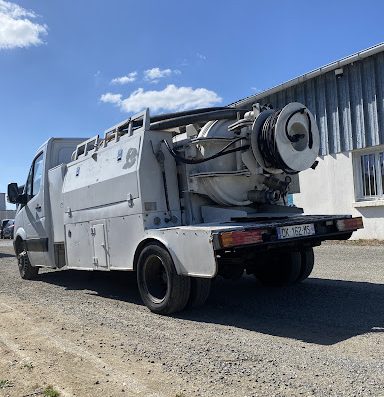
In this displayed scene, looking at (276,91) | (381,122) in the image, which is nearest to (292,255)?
(381,122)

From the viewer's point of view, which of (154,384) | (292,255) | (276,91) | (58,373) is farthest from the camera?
(276,91)

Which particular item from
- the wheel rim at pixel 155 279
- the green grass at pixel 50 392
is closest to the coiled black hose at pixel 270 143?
the wheel rim at pixel 155 279

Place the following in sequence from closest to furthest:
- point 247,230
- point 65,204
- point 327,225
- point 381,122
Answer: point 247,230 < point 327,225 < point 65,204 < point 381,122

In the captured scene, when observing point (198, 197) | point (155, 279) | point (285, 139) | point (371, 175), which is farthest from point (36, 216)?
point (371, 175)

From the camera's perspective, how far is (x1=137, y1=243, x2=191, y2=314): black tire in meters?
6.09

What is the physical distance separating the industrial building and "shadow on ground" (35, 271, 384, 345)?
6.72m

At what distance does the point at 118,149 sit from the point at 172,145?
2.79 ft

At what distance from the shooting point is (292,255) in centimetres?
780

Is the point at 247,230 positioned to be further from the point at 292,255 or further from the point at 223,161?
the point at 292,255

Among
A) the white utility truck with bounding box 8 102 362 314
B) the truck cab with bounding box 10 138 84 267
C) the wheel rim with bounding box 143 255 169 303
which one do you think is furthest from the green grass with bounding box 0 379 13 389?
the truck cab with bounding box 10 138 84 267

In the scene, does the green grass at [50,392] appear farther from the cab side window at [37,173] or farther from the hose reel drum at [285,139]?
the cab side window at [37,173]

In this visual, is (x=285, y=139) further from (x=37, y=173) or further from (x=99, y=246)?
(x=37, y=173)

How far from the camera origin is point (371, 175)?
47.1 ft

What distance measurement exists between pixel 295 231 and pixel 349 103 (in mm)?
9646
